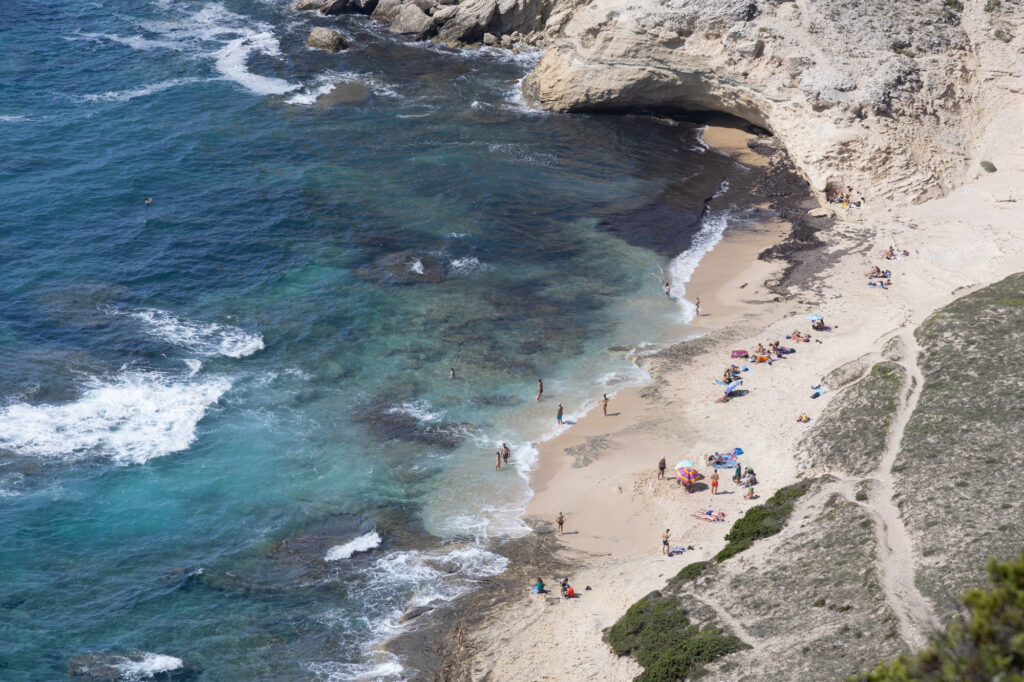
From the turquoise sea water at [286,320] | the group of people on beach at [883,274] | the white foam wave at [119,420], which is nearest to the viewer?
the turquoise sea water at [286,320]

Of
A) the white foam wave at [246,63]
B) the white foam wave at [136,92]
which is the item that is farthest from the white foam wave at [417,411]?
the white foam wave at [136,92]

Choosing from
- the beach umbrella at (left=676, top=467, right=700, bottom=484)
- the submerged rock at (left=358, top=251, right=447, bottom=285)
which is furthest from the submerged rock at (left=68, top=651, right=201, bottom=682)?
the submerged rock at (left=358, top=251, right=447, bottom=285)

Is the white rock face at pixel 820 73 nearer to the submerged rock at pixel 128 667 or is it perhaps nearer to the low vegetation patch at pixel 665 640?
the low vegetation patch at pixel 665 640

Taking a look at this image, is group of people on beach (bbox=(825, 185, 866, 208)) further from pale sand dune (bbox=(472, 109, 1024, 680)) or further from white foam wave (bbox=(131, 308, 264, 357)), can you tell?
white foam wave (bbox=(131, 308, 264, 357))

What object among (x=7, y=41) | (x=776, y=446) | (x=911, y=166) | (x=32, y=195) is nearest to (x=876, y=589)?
(x=776, y=446)

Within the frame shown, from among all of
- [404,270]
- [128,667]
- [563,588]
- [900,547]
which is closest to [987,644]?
[900,547]

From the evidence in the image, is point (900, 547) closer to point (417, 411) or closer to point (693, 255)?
point (417, 411)
